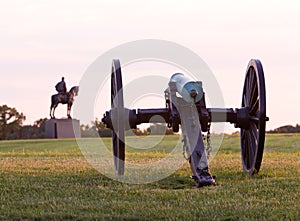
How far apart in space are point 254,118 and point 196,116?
1.09 metres

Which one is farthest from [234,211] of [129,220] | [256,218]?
[129,220]

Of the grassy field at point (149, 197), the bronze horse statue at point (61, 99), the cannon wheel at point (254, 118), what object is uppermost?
the bronze horse statue at point (61, 99)

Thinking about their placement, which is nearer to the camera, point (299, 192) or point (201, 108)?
point (299, 192)

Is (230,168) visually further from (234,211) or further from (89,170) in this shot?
(234,211)

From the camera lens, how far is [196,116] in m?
11.1

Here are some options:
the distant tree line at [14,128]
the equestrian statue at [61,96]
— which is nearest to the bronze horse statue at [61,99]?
the equestrian statue at [61,96]

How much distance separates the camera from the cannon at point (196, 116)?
35.0 feet

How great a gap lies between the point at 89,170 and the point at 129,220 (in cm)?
551

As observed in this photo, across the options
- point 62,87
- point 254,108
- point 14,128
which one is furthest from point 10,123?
point 254,108

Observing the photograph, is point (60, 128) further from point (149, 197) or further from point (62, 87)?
point (149, 197)

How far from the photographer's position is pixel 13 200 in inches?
358

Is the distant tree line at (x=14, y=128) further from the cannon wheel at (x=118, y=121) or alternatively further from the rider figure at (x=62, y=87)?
the cannon wheel at (x=118, y=121)

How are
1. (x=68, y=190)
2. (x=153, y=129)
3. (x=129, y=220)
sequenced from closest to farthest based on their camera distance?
1. (x=129, y=220)
2. (x=68, y=190)
3. (x=153, y=129)

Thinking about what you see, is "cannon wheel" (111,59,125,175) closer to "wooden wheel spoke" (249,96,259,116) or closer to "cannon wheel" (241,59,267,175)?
"cannon wheel" (241,59,267,175)
